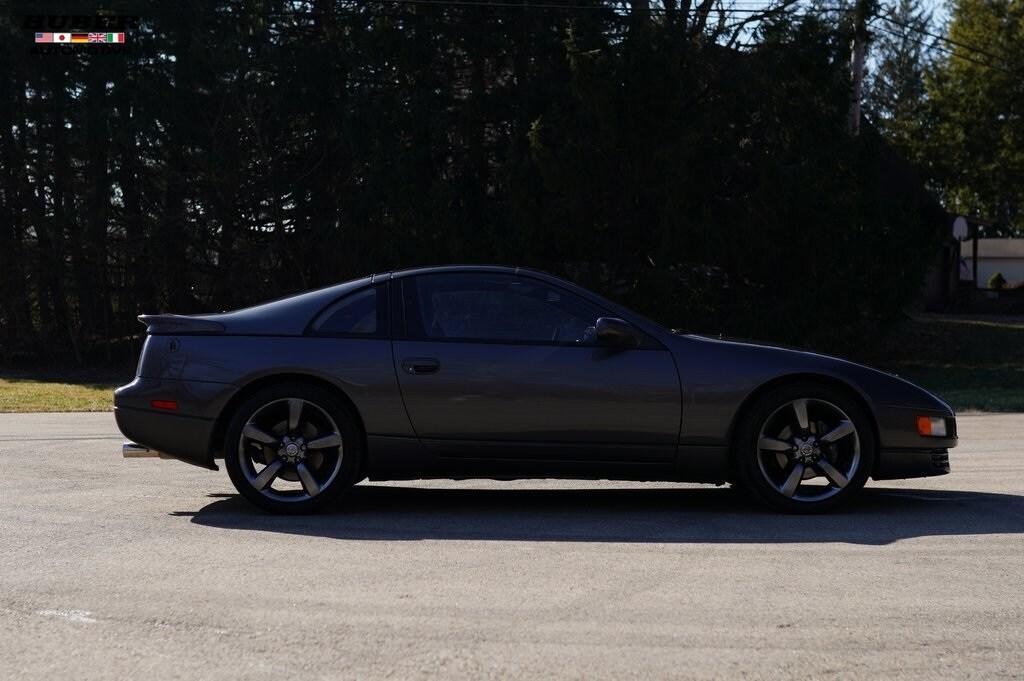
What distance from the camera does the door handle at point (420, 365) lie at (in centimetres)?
727

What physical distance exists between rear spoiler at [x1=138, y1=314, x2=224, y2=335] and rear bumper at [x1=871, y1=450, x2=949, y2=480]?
3.83m

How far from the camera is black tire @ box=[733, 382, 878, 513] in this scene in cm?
719

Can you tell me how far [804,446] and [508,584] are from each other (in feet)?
7.94

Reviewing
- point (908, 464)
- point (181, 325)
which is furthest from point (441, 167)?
point (908, 464)

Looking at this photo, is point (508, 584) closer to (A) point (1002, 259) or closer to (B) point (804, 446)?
(B) point (804, 446)

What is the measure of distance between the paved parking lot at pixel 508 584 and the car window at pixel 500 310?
1.03 m

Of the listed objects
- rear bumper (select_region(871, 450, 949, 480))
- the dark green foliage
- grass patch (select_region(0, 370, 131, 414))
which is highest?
the dark green foliage

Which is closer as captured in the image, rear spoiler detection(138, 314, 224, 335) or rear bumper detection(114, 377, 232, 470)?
rear bumper detection(114, 377, 232, 470)

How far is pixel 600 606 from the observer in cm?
512

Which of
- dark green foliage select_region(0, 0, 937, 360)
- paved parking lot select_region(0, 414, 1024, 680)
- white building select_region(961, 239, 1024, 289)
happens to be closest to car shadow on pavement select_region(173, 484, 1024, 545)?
paved parking lot select_region(0, 414, 1024, 680)

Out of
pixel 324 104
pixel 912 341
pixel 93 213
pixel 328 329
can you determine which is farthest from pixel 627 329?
pixel 912 341

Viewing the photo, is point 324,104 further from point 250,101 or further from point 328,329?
point 328,329

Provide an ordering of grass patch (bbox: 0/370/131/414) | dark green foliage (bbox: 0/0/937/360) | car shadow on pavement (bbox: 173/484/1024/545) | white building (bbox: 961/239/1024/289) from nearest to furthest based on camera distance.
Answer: car shadow on pavement (bbox: 173/484/1024/545), grass patch (bbox: 0/370/131/414), dark green foliage (bbox: 0/0/937/360), white building (bbox: 961/239/1024/289)

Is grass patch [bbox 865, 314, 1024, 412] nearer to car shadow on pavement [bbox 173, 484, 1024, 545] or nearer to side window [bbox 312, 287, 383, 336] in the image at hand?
car shadow on pavement [bbox 173, 484, 1024, 545]
